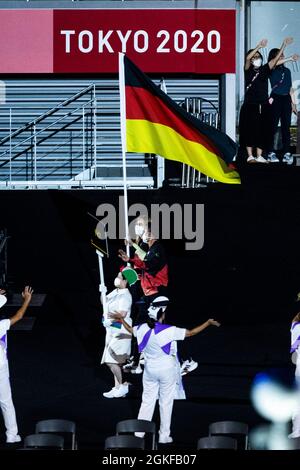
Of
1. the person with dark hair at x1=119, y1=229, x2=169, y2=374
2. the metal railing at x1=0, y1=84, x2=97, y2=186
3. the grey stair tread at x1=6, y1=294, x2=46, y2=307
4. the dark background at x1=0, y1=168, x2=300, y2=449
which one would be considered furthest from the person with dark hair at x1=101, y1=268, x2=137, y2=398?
the metal railing at x1=0, y1=84, x2=97, y2=186

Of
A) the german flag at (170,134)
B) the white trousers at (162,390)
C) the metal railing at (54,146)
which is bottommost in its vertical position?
the white trousers at (162,390)

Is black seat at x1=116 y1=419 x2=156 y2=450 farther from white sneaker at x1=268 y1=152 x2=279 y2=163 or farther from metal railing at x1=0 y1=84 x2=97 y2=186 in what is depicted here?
metal railing at x1=0 y1=84 x2=97 y2=186

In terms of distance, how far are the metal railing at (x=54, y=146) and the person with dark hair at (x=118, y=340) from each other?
25.6 ft

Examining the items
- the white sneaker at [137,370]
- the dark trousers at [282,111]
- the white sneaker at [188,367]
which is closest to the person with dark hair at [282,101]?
the dark trousers at [282,111]

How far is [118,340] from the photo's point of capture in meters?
20.3

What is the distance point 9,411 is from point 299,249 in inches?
364

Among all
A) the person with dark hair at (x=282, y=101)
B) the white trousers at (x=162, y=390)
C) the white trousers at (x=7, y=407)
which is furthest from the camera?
the person with dark hair at (x=282, y=101)

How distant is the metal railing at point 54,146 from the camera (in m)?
28.0

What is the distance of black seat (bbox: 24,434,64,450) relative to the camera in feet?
49.9

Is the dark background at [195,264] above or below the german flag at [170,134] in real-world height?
below

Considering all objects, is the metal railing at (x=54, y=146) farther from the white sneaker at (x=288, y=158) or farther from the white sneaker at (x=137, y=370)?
the white sneaker at (x=137, y=370)

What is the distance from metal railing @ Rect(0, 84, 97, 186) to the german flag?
5990 mm

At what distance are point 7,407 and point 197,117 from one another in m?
9.56

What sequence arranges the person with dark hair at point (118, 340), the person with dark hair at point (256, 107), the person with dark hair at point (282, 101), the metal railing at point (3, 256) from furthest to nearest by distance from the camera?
1. the person with dark hair at point (282, 101)
2. the person with dark hair at point (256, 107)
3. the metal railing at point (3, 256)
4. the person with dark hair at point (118, 340)
